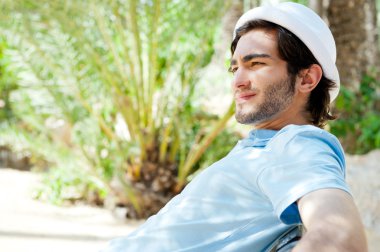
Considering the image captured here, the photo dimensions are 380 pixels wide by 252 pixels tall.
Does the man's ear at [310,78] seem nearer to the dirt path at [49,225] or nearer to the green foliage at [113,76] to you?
the dirt path at [49,225]

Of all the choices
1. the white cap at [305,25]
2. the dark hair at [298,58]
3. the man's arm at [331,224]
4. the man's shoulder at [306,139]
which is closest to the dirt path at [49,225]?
the dark hair at [298,58]

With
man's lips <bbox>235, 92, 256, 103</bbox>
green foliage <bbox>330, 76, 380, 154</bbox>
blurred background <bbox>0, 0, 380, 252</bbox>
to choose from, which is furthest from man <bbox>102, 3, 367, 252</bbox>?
green foliage <bbox>330, 76, 380, 154</bbox>

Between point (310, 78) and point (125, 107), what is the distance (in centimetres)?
464

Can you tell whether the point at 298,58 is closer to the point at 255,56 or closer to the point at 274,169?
the point at 255,56

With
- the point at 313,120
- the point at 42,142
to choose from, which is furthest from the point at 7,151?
the point at 313,120

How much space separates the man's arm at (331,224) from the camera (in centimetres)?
88

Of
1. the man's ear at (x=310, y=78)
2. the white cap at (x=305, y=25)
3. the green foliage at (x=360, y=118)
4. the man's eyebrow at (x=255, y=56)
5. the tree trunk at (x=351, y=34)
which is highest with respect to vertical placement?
the white cap at (x=305, y=25)

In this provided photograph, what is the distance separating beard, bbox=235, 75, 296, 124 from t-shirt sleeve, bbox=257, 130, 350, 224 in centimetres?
23

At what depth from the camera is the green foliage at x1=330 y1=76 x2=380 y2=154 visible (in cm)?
639

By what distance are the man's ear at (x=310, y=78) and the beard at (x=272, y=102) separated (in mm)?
29

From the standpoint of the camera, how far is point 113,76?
6.00m

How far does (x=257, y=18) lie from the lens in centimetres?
136

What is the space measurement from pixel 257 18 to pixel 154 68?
15.2 feet

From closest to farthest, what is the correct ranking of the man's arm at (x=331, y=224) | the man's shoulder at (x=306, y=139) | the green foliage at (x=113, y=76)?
the man's arm at (x=331, y=224), the man's shoulder at (x=306, y=139), the green foliage at (x=113, y=76)
